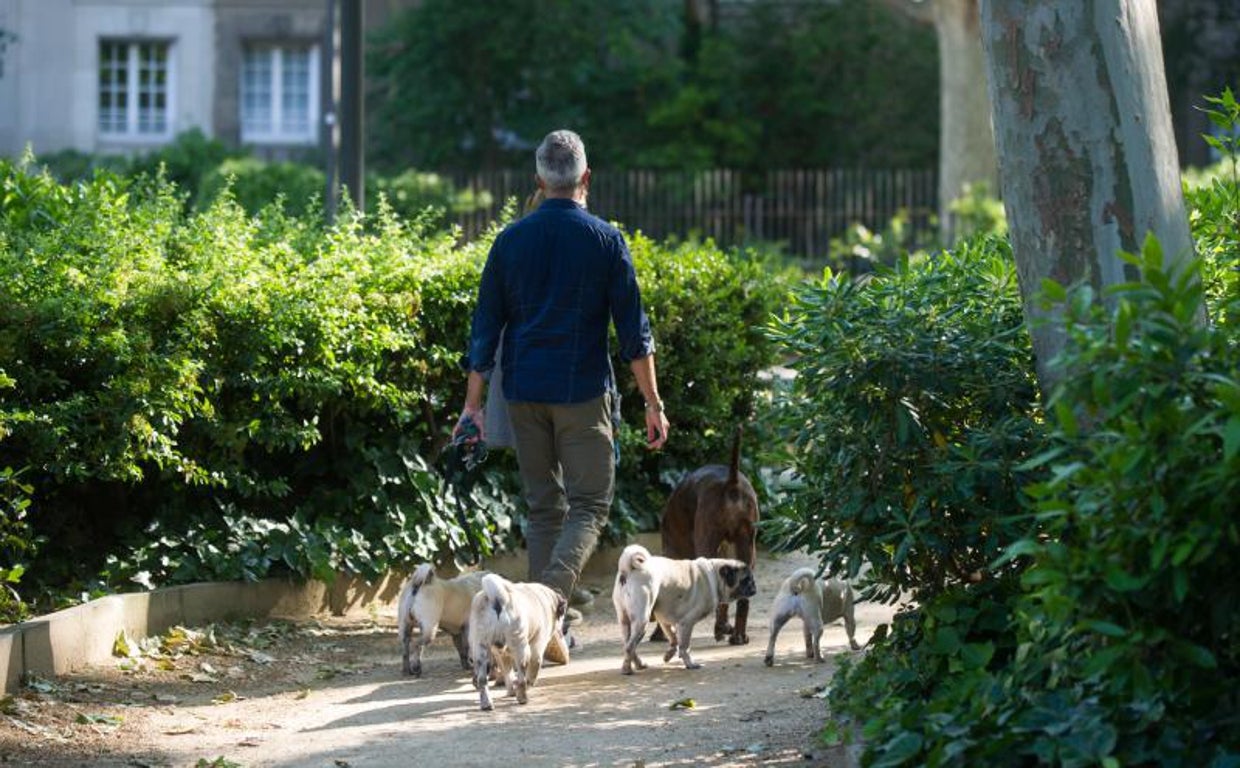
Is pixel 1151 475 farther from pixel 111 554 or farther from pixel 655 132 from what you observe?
pixel 655 132

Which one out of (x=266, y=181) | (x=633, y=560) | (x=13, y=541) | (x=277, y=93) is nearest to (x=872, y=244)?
(x=266, y=181)

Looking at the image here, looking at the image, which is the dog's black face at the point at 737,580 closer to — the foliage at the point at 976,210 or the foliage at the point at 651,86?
the foliage at the point at 976,210

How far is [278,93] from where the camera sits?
115 ft

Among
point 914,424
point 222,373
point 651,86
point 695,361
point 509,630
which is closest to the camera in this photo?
point 914,424

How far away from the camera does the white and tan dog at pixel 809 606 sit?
8.62 meters

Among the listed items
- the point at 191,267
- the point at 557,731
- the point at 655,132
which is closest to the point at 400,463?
the point at 191,267

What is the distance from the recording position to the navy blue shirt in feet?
27.2

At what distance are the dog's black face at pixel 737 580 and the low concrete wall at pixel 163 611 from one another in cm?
228

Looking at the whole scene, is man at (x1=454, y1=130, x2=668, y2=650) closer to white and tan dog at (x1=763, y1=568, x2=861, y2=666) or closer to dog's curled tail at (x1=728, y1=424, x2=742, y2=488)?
dog's curled tail at (x1=728, y1=424, x2=742, y2=488)

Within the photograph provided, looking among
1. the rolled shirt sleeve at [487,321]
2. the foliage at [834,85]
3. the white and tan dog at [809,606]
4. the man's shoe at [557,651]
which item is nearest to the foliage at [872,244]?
the foliage at [834,85]

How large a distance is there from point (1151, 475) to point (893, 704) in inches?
60.9

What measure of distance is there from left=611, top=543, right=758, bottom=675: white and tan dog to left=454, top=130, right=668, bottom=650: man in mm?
310

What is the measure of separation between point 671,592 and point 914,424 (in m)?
2.27

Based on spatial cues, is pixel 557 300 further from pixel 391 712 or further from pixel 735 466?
pixel 391 712
